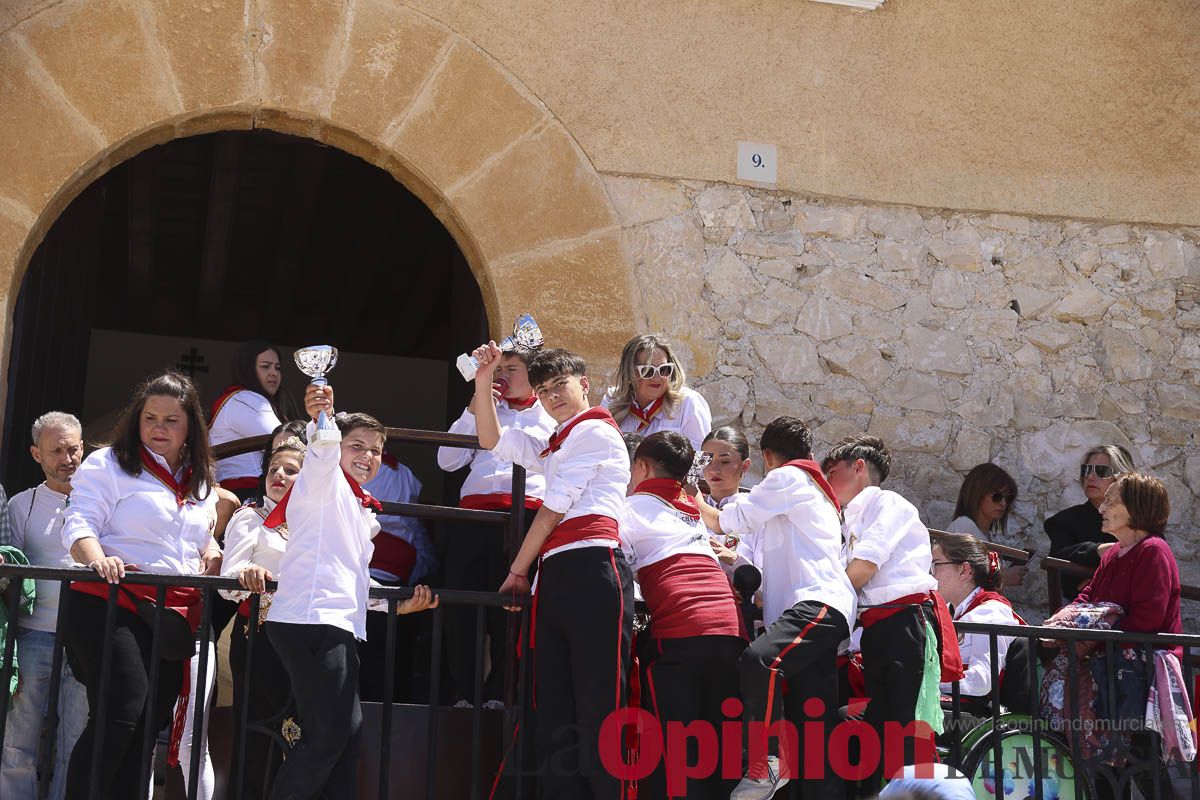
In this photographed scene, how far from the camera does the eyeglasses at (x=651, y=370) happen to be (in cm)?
529

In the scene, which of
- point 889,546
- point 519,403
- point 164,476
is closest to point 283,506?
point 164,476

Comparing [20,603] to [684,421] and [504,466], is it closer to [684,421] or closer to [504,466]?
[504,466]

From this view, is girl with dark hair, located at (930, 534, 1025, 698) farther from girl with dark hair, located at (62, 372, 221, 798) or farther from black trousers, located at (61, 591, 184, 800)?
black trousers, located at (61, 591, 184, 800)

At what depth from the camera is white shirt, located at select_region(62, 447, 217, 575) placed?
420 centimetres

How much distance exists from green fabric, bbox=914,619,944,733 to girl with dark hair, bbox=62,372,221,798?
2.16m

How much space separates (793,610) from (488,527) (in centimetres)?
134

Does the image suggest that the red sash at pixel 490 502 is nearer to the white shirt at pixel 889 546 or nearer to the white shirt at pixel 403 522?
the white shirt at pixel 403 522

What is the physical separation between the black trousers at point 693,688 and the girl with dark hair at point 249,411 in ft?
5.91

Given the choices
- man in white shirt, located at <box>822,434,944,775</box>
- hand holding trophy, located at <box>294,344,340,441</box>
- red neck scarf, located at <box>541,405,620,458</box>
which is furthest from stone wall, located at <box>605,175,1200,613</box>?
hand holding trophy, located at <box>294,344,340,441</box>

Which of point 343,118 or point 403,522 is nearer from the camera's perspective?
point 403,522

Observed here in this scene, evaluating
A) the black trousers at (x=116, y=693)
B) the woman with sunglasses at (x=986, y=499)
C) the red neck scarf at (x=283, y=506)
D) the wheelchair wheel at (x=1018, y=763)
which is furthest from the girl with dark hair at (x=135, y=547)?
the woman with sunglasses at (x=986, y=499)

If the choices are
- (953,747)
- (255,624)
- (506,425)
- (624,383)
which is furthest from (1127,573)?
(255,624)

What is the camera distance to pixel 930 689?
4402mm

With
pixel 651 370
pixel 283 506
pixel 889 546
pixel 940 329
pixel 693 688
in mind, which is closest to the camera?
pixel 693 688
